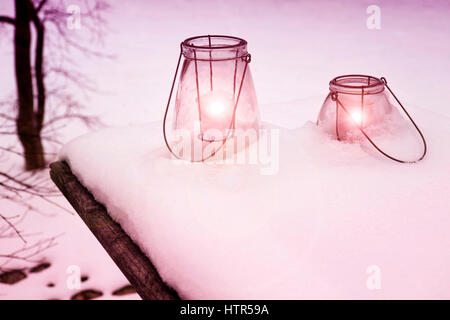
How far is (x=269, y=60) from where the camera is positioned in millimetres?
2428

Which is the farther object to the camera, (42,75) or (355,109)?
(42,75)

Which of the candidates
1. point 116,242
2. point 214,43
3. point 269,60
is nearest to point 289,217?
point 116,242

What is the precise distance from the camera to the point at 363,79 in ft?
3.71

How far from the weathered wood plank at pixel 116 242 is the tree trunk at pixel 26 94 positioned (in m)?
1.80

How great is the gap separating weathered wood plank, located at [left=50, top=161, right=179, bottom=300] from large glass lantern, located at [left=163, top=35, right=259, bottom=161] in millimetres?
219

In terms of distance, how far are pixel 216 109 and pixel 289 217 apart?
0.36 meters

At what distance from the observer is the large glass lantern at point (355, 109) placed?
1.04 meters

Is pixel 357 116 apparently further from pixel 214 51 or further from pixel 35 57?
pixel 35 57

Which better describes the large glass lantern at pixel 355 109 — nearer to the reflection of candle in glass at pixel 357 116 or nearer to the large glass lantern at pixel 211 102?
the reflection of candle in glass at pixel 357 116

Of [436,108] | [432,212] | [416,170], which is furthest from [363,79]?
[436,108]

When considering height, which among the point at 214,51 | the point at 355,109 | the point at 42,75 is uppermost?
the point at 214,51

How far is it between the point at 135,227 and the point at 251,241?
0.25 m

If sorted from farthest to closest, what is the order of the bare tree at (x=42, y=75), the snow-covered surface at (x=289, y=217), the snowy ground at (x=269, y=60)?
the bare tree at (x=42, y=75) < the snowy ground at (x=269, y=60) < the snow-covered surface at (x=289, y=217)

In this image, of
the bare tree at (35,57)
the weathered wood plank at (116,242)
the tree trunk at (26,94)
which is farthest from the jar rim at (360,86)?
the tree trunk at (26,94)
